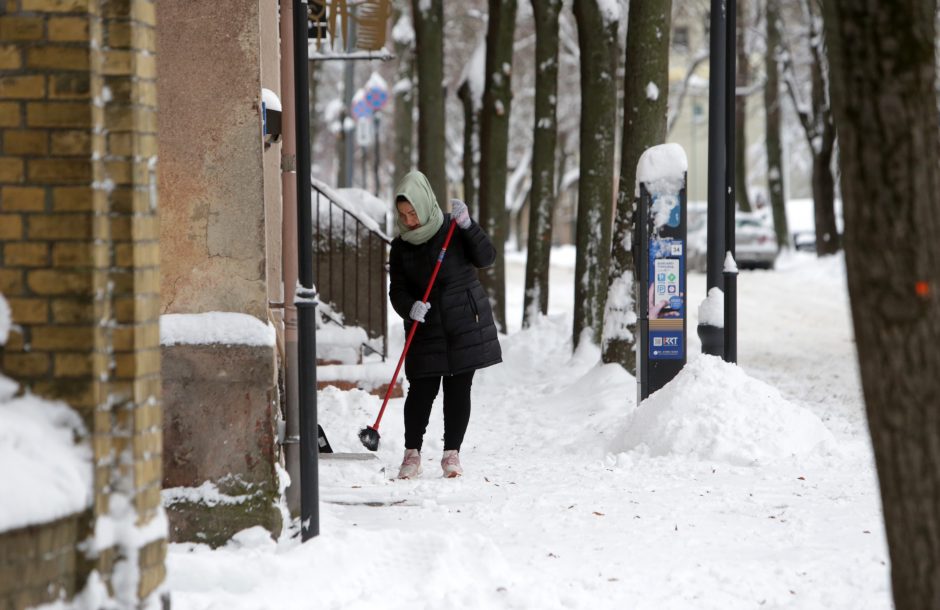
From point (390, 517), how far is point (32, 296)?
3.00 metres

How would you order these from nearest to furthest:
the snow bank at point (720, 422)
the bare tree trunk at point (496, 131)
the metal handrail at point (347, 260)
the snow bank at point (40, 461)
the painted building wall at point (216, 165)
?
the snow bank at point (40, 461)
the painted building wall at point (216, 165)
the snow bank at point (720, 422)
the metal handrail at point (347, 260)
the bare tree trunk at point (496, 131)

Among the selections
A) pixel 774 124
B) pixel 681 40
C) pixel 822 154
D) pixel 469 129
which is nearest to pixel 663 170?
pixel 469 129

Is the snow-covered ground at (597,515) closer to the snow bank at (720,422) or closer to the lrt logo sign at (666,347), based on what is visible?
the snow bank at (720,422)

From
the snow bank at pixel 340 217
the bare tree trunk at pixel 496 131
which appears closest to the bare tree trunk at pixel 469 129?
the bare tree trunk at pixel 496 131

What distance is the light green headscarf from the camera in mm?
7688

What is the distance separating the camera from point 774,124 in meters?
36.9

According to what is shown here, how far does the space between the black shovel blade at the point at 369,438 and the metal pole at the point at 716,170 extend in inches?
97.4

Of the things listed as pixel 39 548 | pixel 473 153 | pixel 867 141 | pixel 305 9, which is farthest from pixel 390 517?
pixel 473 153

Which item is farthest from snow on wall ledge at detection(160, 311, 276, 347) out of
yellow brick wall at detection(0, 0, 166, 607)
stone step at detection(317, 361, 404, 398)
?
stone step at detection(317, 361, 404, 398)

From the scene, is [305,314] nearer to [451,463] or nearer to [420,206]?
[420,206]

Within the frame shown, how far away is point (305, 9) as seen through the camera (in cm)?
589

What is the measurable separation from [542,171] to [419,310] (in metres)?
9.30

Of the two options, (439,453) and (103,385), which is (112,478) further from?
(439,453)

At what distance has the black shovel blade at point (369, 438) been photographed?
846 centimetres
